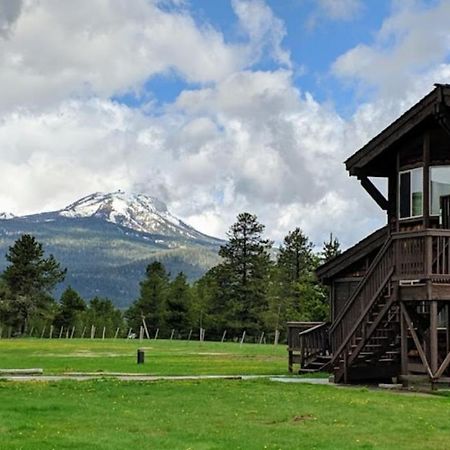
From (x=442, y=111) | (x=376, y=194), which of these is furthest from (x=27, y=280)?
(x=442, y=111)

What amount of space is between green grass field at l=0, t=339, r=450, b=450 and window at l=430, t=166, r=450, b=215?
591 centimetres

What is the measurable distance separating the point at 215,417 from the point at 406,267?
919 cm

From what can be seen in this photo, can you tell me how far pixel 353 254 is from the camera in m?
33.0

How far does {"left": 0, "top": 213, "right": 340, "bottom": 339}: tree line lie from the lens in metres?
90.1

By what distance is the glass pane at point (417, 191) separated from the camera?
83.4 feet

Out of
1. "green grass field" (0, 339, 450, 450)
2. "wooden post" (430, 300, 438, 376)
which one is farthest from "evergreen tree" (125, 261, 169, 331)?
"green grass field" (0, 339, 450, 450)

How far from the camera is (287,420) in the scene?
15.7 meters

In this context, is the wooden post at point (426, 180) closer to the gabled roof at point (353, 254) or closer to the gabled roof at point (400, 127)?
the gabled roof at point (400, 127)

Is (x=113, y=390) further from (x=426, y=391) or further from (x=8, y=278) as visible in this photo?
(x=8, y=278)

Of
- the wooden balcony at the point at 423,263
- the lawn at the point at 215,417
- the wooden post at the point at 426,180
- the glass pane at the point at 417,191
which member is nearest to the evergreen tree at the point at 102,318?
the glass pane at the point at 417,191

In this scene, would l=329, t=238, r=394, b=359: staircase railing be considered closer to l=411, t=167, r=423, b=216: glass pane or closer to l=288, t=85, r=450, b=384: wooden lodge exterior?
l=288, t=85, r=450, b=384: wooden lodge exterior

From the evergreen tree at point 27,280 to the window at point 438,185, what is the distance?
3107 inches

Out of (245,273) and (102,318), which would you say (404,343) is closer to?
(245,273)

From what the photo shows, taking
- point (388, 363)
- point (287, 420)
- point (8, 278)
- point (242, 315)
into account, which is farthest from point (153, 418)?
point (8, 278)
